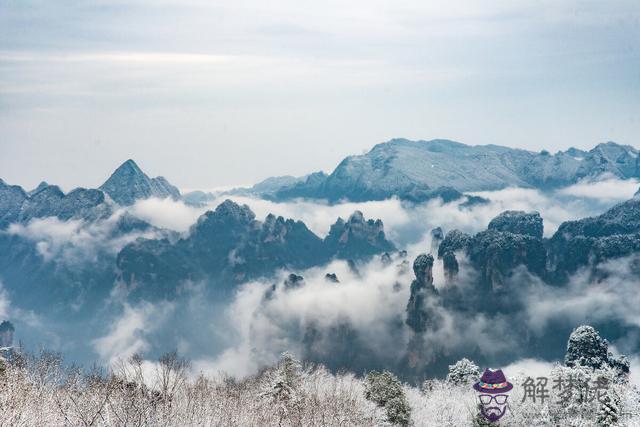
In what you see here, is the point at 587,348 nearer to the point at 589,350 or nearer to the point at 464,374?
the point at 589,350

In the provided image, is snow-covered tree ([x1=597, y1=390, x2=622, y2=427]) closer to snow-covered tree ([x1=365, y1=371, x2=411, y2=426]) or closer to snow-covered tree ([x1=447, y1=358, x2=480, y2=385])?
snow-covered tree ([x1=365, y1=371, x2=411, y2=426])

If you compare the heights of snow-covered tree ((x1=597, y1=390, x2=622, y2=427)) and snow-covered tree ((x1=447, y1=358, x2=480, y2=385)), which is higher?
snow-covered tree ((x1=597, y1=390, x2=622, y2=427))

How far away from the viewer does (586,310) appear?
200m

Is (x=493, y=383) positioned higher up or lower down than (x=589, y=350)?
higher up

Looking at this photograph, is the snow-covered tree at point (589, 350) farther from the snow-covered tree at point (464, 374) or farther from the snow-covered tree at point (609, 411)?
the snow-covered tree at point (609, 411)

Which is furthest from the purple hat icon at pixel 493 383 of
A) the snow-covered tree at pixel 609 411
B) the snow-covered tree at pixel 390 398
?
the snow-covered tree at pixel 390 398

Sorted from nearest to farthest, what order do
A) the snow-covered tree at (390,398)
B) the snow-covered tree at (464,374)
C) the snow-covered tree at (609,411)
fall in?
the snow-covered tree at (609,411), the snow-covered tree at (390,398), the snow-covered tree at (464,374)

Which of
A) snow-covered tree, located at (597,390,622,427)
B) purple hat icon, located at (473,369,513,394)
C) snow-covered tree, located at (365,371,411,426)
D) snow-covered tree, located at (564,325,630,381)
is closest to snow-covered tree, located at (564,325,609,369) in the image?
snow-covered tree, located at (564,325,630,381)

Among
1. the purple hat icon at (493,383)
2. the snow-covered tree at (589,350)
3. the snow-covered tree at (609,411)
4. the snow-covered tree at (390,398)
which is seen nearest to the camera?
the snow-covered tree at (609,411)

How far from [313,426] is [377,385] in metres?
21.1

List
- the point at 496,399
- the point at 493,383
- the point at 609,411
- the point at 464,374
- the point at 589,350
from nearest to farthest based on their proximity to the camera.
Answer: the point at 609,411 → the point at 493,383 → the point at 496,399 → the point at 464,374 → the point at 589,350

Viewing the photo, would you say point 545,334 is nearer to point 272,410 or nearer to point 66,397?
point 272,410

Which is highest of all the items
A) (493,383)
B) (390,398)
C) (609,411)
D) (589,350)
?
(493,383)

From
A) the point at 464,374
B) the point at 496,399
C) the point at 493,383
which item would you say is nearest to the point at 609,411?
the point at 493,383
